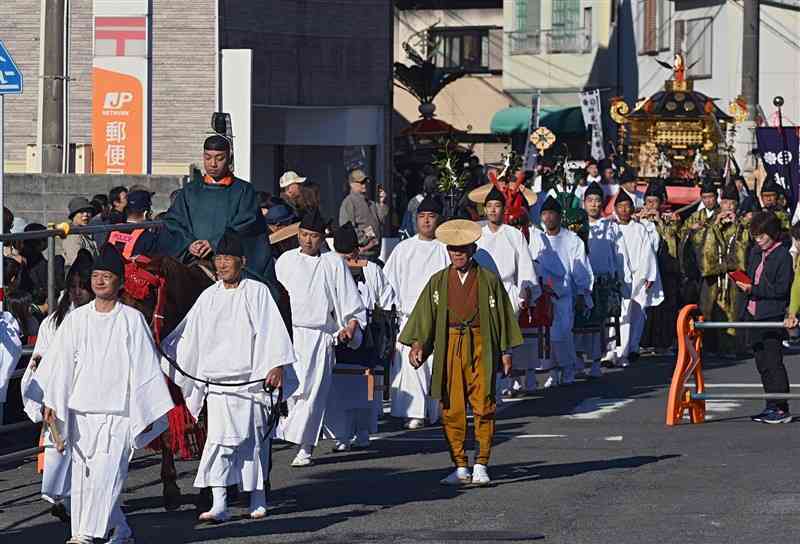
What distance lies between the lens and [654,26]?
53219 mm

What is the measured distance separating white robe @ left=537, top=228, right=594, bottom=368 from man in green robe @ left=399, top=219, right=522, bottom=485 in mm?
6576

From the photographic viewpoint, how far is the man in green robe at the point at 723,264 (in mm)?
22469

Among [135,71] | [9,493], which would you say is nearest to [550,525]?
[9,493]

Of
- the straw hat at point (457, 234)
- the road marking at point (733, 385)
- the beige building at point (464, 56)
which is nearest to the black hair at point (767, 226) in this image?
the road marking at point (733, 385)

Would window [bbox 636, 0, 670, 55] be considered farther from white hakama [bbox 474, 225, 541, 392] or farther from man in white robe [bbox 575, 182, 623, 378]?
white hakama [bbox 474, 225, 541, 392]

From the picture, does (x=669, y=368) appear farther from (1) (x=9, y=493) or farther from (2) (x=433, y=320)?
(1) (x=9, y=493)

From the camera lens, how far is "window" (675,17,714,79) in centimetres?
4850

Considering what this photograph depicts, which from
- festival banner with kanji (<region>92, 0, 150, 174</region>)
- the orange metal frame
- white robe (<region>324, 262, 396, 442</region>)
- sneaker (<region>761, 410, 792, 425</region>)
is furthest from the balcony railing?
white robe (<region>324, 262, 396, 442</region>)

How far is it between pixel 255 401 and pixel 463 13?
169 ft

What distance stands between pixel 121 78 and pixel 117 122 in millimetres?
525

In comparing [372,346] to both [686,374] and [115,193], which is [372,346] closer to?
[686,374]

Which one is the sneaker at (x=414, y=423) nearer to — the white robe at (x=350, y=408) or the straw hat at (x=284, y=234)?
the white robe at (x=350, y=408)

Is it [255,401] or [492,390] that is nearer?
[255,401]

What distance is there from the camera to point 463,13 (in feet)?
202
